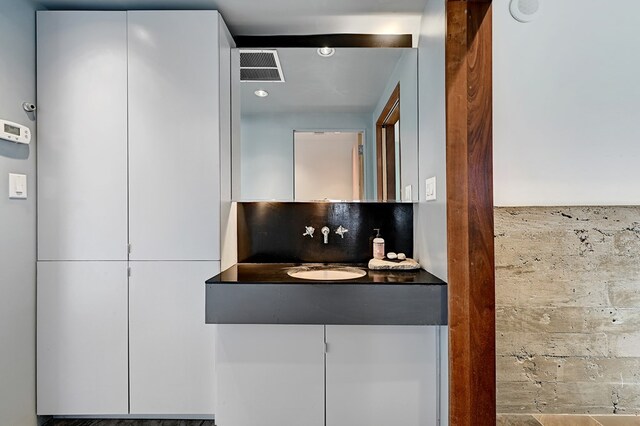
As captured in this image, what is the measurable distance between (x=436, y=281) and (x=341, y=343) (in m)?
0.54

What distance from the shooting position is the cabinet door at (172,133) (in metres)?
1.92

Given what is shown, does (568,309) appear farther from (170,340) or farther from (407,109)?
(170,340)

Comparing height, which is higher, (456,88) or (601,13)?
(601,13)

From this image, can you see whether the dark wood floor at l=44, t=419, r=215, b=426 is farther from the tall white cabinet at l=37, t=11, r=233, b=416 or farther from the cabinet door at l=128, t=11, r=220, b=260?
the cabinet door at l=128, t=11, r=220, b=260

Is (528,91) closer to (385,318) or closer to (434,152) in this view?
(434,152)

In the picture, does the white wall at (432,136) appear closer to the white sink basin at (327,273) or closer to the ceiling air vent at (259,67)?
the white sink basin at (327,273)

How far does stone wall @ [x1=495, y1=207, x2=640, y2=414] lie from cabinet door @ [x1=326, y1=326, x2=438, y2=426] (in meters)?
0.34

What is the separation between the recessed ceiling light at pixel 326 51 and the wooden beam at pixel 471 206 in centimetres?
82

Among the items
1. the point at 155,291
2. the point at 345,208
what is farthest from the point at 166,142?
the point at 345,208

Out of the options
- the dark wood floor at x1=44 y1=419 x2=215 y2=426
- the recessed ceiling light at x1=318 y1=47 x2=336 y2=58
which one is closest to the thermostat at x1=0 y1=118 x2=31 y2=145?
the dark wood floor at x1=44 y1=419 x2=215 y2=426

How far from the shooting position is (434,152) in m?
1.72

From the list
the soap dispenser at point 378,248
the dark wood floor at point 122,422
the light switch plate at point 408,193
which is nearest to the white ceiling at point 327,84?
the light switch plate at point 408,193

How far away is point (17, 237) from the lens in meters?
1.81

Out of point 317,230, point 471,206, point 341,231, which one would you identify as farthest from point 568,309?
point 317,230
